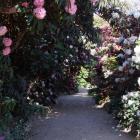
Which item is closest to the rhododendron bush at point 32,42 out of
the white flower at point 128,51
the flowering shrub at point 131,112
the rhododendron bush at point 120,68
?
the rhododendron bush at point 120,68

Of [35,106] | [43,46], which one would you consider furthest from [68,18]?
[43,46]

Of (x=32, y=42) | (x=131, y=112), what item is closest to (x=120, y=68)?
(x=131, y=112)

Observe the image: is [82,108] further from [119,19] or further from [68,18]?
[68,18]

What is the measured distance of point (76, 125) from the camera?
32.4 feet

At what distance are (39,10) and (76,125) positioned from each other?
4842 mm

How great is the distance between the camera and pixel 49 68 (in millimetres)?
10586

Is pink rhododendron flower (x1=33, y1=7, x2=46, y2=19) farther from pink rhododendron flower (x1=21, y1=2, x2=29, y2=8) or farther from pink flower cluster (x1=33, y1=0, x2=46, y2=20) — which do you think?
pink rhododendron flower (x1=21, y1=2, x2=29, y2=8)

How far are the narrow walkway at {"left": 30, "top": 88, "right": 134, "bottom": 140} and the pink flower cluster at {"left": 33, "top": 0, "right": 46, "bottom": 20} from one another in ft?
11.5

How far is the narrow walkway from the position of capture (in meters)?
8.64

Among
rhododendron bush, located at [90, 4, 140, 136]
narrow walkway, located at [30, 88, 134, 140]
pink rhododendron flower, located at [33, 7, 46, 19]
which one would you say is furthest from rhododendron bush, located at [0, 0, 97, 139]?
rhododendron bush, located at [90, 4, 140, 136]

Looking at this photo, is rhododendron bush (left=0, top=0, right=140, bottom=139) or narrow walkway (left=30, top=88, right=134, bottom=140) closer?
rhododendron bush (left=0, top=0, right=140, bottom=139)

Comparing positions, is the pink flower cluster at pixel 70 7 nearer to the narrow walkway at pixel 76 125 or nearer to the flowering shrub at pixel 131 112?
the flowering shrub at pixel 131 112

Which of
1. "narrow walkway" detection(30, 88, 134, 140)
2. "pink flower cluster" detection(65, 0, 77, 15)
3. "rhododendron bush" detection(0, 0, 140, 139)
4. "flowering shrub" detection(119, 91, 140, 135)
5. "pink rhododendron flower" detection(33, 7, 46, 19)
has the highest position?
"pink flower cluster" detection(65, 0, 77, 15)

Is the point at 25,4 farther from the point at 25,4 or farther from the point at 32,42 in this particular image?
the point at 32,42
